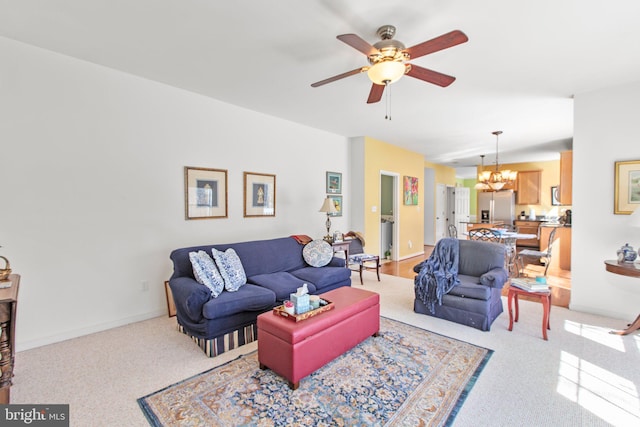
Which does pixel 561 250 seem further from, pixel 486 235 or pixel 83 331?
pixel 83 331

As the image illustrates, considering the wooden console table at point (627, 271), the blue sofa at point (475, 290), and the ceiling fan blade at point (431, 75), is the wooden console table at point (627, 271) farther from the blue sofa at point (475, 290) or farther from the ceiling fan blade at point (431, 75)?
the ceiling fan blade at point (431, 75)

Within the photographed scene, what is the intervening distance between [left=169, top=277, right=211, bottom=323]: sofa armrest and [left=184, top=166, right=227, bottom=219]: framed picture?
1122mm

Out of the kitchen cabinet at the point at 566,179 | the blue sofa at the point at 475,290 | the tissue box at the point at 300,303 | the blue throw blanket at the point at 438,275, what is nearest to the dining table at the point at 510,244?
the kitchen cabinet at the point at 566,179

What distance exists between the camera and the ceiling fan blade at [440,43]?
175cm

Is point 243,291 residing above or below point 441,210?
below

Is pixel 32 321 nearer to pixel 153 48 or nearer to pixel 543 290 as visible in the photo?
pixel 153 48

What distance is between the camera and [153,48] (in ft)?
8.46

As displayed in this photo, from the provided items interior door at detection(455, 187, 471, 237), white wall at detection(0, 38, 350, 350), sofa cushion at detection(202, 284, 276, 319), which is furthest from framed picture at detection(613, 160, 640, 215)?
interior door at detection(455, 187, 471, 237)

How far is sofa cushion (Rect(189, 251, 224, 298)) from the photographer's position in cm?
271

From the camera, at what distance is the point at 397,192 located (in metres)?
6.72

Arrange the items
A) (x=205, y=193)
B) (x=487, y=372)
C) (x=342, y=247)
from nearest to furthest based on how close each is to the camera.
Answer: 1. (x=487, y=372)
2. (x=205, y=193)
3. (x=342, y=247)

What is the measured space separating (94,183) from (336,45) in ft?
8.94

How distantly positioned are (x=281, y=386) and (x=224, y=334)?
781 mm

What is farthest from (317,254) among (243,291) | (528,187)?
(528,187)
